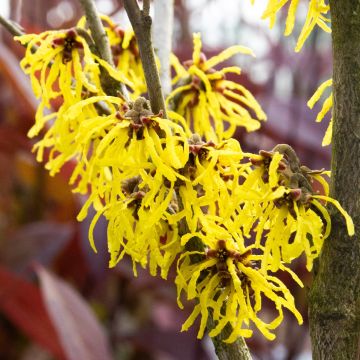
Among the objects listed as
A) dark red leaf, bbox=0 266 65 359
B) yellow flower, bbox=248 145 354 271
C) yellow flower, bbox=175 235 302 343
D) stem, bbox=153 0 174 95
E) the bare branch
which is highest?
the bare branch

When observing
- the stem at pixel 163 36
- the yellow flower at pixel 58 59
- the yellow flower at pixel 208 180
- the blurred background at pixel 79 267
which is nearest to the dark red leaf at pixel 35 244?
the blurred background at pixel 79 267

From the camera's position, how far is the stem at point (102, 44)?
1.80 ft

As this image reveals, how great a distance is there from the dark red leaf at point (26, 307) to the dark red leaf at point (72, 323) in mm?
109

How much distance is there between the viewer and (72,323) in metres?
1.09

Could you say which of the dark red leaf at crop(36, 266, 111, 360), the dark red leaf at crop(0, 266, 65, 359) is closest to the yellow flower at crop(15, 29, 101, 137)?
the dark red leaf at crop(36, 266, 111, 360)

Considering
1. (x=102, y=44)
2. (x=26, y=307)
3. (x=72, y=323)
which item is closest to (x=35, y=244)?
(x=26, y=307)

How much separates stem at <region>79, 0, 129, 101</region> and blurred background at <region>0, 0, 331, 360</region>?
60 centimetres

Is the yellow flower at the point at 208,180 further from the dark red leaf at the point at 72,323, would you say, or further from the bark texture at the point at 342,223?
the dark red leaf at the point at 72,323

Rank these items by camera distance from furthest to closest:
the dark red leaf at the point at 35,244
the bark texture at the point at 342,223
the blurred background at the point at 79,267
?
the dark red leaf at the point at 35,244 → the blurred background at the point at 79,267 → the bark texture at the point at 342,223

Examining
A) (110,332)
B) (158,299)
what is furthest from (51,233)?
(158,299)

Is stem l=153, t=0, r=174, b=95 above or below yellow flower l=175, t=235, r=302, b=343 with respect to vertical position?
above

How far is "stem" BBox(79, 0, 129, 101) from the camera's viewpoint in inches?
21.6

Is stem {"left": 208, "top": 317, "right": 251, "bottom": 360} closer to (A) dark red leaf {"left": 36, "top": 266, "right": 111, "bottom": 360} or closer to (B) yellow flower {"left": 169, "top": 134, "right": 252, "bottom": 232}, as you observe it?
(B) yellow flower {"left": 169, "top": 134, "right": 252, "bottom": 232}

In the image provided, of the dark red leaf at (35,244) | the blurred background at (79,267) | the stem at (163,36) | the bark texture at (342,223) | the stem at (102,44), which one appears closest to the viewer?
the bark texture at (342,223)
